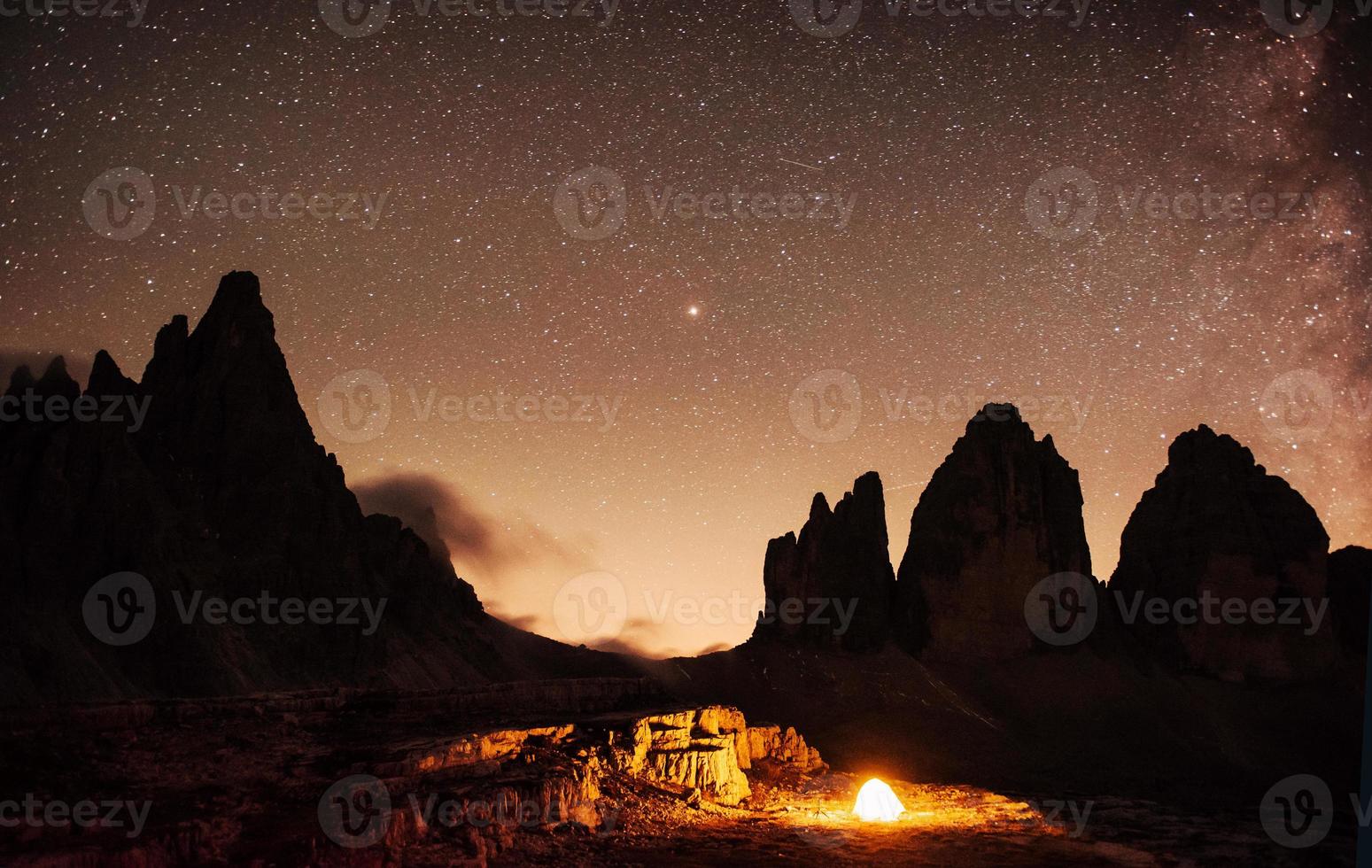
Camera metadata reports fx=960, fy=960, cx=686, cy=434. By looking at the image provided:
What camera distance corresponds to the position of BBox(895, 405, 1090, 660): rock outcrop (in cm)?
9675

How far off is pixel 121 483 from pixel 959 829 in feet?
256

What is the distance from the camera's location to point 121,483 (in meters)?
86.1

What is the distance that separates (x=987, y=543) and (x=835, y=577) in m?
15.9

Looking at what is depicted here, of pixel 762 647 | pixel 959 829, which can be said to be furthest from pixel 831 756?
pixel 959 829

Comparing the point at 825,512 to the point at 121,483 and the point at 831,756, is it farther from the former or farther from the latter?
the point at 121,483

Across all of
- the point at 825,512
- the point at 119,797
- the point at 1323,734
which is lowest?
the point at 1323,734
